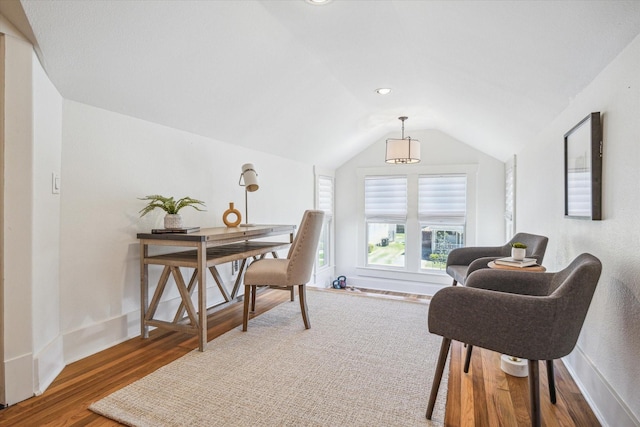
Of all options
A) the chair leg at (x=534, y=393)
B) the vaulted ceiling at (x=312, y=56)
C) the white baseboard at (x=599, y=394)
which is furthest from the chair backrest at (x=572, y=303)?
the vaulted ceiling at (x=312, y=56)

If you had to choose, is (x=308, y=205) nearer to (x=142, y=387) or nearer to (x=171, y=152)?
(x=171, y=152)

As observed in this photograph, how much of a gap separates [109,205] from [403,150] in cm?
323

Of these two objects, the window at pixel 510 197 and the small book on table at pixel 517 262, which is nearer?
the small book on table at pixel 517 262

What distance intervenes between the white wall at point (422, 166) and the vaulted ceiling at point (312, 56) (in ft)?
5.05

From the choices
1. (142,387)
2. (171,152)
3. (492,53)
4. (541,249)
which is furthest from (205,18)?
(541,249)

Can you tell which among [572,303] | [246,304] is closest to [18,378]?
[246,304]

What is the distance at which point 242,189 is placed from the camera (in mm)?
3641

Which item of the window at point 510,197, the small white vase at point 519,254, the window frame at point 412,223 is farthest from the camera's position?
the window frame at point 412,223

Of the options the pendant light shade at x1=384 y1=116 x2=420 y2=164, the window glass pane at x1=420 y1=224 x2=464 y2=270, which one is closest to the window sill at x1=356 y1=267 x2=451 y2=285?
the window glass pane at x1=420 y1=224 x2=464 y2=270

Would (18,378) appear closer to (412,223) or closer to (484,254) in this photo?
(484,254)

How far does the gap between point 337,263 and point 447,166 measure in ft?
8.14

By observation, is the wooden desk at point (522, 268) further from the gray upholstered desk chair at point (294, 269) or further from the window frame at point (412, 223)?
the window frame at point (412, 223)

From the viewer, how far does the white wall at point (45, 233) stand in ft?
5.61

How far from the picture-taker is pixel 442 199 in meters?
5.26
